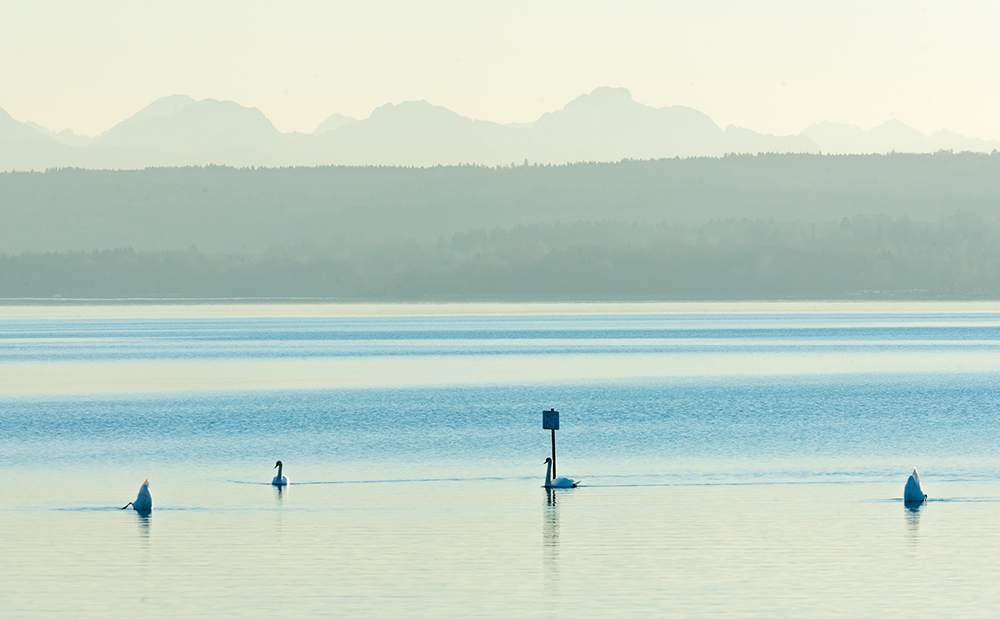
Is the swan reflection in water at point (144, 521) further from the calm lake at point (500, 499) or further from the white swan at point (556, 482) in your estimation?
the white swan at point (556, 482)

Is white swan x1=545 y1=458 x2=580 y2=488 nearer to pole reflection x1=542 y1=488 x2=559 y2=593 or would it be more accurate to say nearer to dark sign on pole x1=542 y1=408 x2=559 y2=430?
pole reflection x1=542 y1=488 x2=559 y2=593

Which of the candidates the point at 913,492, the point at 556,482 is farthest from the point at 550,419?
the point at 913,492

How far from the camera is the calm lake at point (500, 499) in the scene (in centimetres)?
2089

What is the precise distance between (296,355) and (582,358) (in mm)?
24319

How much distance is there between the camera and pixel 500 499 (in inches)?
1235

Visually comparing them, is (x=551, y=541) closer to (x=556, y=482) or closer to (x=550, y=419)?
(x=556, y=482)

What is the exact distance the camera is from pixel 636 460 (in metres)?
40.2

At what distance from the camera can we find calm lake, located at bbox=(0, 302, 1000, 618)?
20.9 metres

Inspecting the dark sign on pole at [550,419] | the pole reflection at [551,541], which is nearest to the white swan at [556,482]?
the pole reflection at [551,541]

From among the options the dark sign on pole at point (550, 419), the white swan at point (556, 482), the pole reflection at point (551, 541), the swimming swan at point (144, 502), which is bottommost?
the pole reflection at point (551, 541)

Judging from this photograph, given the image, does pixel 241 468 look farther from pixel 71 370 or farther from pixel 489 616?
pixel 71 370

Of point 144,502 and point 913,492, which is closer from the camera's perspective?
point 913,492

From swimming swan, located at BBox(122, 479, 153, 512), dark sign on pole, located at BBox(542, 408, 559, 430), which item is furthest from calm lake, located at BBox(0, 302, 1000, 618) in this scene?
dark sign on pole, located at BBox(542, 408, 559, 430)

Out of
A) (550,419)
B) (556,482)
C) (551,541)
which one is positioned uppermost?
(550,419)
